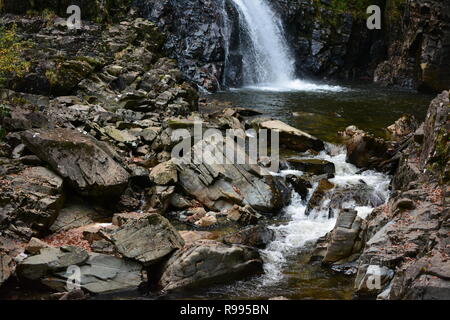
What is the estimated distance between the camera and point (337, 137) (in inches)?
823

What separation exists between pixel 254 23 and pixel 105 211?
1098 inches

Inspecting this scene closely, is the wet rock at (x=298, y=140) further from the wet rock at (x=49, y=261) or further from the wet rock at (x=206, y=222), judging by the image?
the wet rock at (x=49, y=261)

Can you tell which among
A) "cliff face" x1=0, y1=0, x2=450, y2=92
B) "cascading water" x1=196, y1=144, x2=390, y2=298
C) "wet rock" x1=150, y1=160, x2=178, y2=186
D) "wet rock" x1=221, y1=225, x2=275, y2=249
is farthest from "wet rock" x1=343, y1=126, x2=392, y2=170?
"cliff face" x1=0, y1=0, x2=450, y2=92

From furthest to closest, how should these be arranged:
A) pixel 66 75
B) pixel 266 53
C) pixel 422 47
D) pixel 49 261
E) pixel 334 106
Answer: pixel 266 53 < pixel 422 47 < pixel 334 106 < pixel 66 75 < pixel 49 261

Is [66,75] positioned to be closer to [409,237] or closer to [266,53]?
[409,237]

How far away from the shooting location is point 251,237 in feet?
38.8

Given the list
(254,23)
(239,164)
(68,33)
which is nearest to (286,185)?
(239,164)

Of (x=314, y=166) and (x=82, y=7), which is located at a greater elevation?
(x=82, y=7)

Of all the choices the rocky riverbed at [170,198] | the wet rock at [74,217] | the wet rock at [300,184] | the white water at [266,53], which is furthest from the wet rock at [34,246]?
the white water at [266,53]

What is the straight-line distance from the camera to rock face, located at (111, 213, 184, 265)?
1011 centimetres

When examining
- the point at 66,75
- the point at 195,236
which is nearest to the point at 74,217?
the point at 195,236

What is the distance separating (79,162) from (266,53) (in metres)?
27.3

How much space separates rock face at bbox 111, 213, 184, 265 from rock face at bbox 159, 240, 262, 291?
1.07 feet
